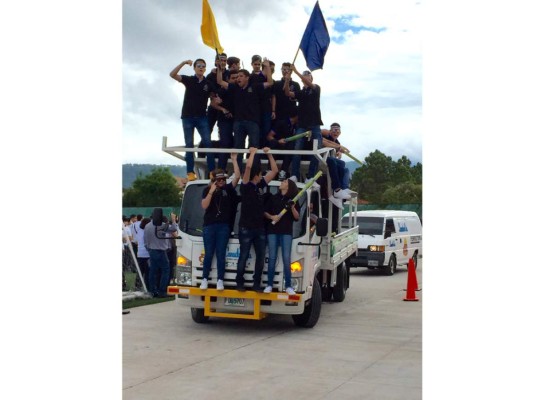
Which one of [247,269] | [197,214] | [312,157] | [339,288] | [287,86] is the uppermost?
[287,86]

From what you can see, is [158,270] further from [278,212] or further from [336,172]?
[278,212]

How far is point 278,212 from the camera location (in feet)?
35.6

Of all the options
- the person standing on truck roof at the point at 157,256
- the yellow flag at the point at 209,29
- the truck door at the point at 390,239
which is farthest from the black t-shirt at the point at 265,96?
the truck door at the point at 390,239

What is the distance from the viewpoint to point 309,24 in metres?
12.1

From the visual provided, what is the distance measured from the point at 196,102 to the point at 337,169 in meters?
2.90

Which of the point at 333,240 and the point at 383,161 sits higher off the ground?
the point at 383,161

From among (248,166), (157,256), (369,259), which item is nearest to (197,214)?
(248,166)

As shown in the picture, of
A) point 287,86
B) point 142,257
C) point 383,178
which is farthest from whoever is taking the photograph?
point 383,178

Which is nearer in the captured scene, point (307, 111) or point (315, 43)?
point (307, 111)

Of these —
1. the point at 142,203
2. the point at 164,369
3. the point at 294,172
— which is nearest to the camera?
the point at 164,369

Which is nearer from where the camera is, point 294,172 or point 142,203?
point 294,172

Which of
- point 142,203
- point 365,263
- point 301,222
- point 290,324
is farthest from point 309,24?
point 142,203

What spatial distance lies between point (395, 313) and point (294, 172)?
3917 mm
